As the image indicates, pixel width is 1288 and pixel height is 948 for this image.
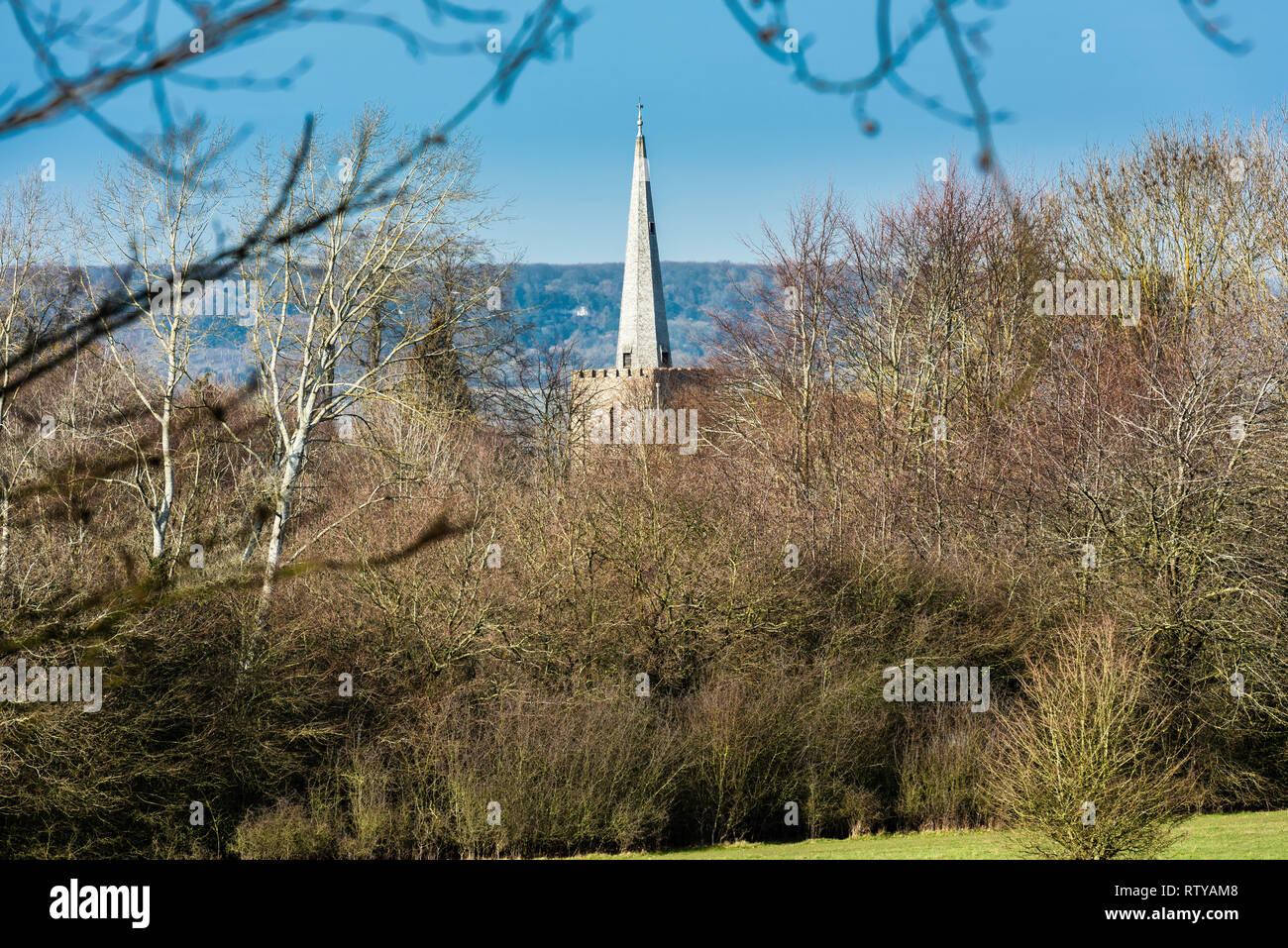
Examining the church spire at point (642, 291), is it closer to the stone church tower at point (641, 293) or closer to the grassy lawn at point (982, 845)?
the stone church tower at point (641, 293)

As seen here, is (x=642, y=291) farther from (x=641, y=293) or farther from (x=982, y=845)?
(x=982, y=845)

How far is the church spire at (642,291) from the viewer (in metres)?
64.6

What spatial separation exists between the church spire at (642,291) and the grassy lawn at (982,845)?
45899 millimetres

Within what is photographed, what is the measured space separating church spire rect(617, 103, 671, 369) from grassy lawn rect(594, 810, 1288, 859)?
45.9m

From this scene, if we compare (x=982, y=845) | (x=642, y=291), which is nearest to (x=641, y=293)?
(x=642, y=291)

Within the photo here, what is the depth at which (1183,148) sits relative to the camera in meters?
35.3

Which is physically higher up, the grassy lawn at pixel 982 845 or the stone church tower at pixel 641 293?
the stone church tower at pixel 641 293

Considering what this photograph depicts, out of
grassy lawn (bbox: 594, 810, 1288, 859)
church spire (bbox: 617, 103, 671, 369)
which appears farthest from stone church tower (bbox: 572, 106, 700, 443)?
grassy lawn (bbox: 594, 810, 1288, 859)

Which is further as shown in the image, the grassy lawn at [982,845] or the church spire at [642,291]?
the church spire at [642,291]

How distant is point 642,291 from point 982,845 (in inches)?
1976

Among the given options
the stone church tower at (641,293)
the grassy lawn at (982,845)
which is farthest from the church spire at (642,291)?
the grassy lawn at (982,845)

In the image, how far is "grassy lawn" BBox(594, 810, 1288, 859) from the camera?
15461 mm

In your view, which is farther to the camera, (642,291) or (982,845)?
(642,291)

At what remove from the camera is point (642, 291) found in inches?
2554
